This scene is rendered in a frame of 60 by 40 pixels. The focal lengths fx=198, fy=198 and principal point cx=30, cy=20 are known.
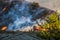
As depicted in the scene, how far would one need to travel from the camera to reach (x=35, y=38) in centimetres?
405

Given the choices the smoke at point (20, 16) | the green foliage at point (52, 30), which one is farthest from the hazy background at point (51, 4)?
the green foliage at point (52, 30)

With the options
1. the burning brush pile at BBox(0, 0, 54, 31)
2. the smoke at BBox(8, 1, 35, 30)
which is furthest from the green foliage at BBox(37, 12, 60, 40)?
the smoke at BBox(8, 1, 35, 30)

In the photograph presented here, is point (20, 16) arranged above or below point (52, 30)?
above

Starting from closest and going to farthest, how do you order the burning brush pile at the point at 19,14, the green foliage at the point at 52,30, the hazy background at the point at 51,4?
the green foliage at the point at 52,30
the burning brush pile at the point at 19,14
the hazy background at the point at 51,4

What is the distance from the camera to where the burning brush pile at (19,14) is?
7035mm

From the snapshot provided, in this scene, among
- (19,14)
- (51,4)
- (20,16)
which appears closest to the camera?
(51,4)

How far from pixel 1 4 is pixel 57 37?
5.25m

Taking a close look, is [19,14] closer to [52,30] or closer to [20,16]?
[20,16]

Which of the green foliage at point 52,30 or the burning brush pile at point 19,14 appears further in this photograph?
the burning brush pile at point 19,14

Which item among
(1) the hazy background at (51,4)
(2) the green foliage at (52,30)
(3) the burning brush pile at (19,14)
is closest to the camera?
(2) the green foliage at (52,30)

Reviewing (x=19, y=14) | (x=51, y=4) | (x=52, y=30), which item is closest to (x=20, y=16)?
(x=19, y=14)

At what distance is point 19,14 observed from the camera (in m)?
7.87

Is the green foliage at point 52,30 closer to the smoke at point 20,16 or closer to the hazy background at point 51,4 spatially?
the smoke at point 20,16

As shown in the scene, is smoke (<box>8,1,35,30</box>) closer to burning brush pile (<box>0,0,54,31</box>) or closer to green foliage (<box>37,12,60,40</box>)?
burning brush pile (<box>0,0,54,31</box>)
